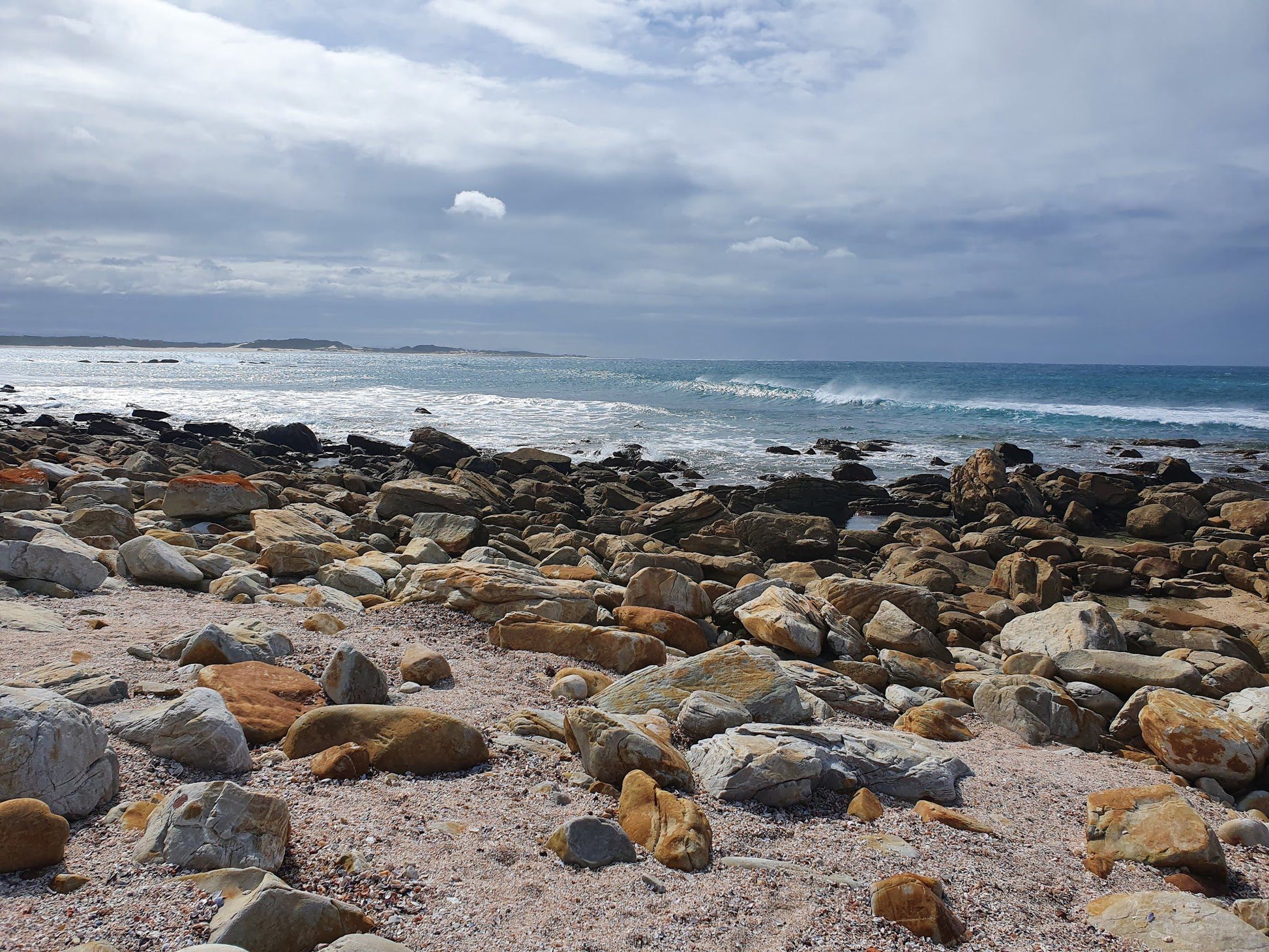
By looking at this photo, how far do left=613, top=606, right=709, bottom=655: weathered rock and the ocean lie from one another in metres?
12.5

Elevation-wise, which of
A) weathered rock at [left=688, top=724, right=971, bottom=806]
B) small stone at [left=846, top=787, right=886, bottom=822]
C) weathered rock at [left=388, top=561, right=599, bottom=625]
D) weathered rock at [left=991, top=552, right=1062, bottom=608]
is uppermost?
weathered rock at [left=388, top=561, right=599, bottom=625]

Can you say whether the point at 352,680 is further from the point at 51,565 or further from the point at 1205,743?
the point at 1205,743

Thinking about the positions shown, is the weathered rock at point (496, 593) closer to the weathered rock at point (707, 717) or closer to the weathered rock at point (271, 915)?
the weathered rock at point (707, 717)

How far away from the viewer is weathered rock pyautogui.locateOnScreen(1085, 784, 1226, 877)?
3.07 meters

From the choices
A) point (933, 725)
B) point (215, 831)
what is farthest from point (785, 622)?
point (215, 831)

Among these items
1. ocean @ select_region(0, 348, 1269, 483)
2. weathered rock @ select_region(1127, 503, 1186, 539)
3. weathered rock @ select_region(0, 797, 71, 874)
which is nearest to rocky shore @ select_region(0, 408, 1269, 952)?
weathered rock @ select_region(0, 797, 71, 874)

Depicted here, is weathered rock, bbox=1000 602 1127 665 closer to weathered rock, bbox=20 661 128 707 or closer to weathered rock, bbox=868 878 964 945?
weathered rock, bbox=868 878 964 945

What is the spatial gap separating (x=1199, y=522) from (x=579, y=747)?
1443 cm

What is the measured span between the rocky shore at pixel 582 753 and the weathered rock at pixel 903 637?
0.03 metres

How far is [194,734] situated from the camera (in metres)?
2.99

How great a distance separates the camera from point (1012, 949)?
2510 millimetres

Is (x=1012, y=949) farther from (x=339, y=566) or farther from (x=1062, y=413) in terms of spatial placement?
(x=1062, y=413)

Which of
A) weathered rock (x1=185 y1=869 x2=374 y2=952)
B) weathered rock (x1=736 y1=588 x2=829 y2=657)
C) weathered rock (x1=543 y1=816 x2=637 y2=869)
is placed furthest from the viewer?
weathered rock (x1=736 y1=588 x2=829 y2=657)

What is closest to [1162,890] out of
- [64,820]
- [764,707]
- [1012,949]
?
[1012,949]
